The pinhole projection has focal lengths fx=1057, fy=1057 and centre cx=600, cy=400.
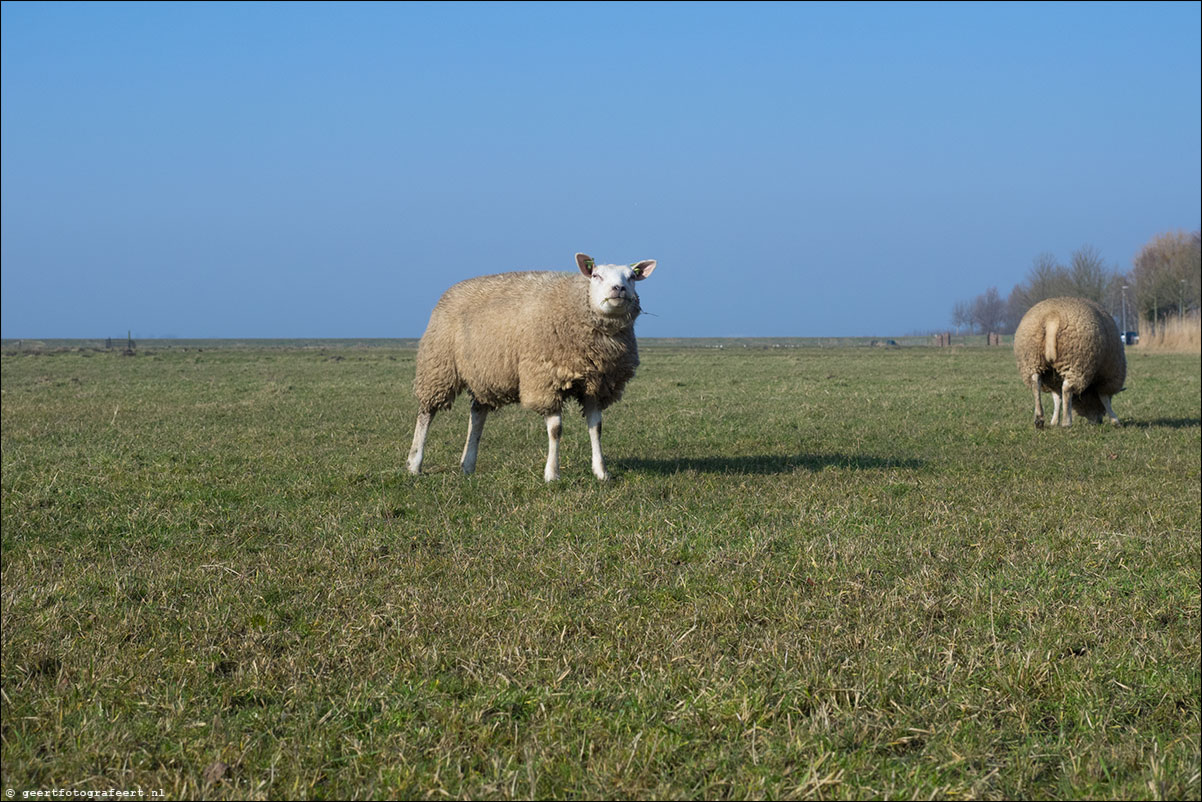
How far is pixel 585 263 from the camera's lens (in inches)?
378

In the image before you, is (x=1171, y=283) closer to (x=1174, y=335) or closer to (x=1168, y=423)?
(x=1174, y=335)

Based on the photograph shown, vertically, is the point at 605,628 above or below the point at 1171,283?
below

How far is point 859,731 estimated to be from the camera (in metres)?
3.74

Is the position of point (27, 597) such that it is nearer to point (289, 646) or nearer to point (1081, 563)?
point (289, 646)

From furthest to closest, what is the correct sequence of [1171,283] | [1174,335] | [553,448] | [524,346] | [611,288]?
[1171,283] < [1174,335] < [524,346] < [553,448] < [611,288]

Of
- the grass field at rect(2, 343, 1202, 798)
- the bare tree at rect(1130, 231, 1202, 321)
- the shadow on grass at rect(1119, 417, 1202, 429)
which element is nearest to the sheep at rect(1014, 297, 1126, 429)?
the shadow on grass at rect(1119, 417, 1202, 429)

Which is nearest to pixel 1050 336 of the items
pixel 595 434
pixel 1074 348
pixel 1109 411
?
pixel 1074 348

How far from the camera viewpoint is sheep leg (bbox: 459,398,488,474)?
10477 mm

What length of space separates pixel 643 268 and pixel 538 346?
1268 mm

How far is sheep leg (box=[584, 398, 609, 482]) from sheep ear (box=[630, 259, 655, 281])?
4.18 feet

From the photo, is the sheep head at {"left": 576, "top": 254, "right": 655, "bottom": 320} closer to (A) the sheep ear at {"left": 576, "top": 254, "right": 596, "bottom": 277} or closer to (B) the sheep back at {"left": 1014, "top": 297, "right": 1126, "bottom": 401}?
(A) the sheep ear at {"left": 576, "top": 254, "right": 596, "bottom": 277}

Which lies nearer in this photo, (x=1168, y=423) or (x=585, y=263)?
(x=585, y=263)

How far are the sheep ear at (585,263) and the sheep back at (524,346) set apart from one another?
0.82 feet

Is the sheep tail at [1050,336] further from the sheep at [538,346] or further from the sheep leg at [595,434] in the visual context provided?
the sheep leg at [595,434]
